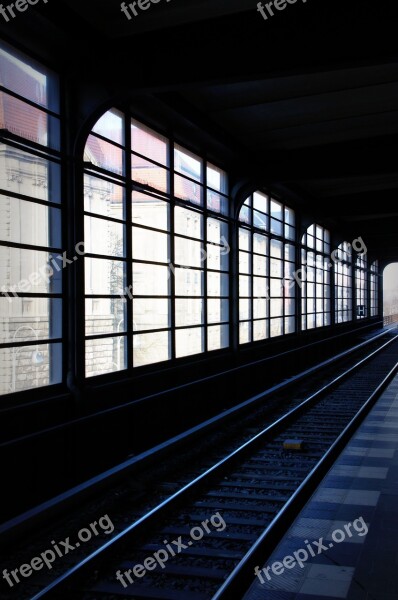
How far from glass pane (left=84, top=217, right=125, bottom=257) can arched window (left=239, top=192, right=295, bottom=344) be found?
6.39m

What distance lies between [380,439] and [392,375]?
347 inches

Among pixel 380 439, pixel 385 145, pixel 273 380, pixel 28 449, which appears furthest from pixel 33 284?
pixel 273 380

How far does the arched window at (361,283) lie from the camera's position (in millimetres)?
37503

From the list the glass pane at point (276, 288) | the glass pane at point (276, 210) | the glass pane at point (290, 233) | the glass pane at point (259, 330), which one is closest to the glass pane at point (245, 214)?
the glass pane at point (276, 210)

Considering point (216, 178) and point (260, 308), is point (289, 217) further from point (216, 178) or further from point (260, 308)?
point (216, 178)

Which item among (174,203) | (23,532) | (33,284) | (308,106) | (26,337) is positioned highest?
(308,106)

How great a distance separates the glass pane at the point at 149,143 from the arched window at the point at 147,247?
0.06ft

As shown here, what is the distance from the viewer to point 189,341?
13.7 meters

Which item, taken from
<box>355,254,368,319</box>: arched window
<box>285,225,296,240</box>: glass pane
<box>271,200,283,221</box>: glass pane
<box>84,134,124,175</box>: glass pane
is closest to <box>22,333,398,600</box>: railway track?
<box>84,134,124,175</box>: glass pane

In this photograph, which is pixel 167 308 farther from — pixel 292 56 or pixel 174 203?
pixel 292 56

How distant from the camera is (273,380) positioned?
1878 centimetres

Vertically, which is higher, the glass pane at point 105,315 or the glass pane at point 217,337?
the glass pane at point 105,315

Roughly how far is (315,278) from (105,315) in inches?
696

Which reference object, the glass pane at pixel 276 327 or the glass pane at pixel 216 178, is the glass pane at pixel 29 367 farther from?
the glass pane at pixel 276 327
